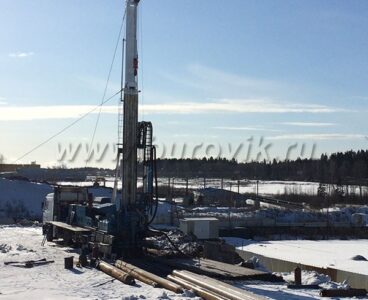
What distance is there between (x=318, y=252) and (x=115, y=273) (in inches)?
641

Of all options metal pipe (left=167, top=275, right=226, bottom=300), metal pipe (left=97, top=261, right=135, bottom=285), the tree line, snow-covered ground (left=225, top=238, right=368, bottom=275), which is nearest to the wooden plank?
metal pipe (left=97, top=261, right=135, bottom=285)

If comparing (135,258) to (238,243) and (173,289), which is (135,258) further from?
(238,243)

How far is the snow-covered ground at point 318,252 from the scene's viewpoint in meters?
25.2

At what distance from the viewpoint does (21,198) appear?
5416 cm

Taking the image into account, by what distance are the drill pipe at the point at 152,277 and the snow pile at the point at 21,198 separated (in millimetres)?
30434

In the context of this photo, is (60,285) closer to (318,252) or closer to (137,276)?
(137,276)

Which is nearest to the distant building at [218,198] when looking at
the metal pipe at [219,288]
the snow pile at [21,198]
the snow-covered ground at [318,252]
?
the snow pile at [21,198]

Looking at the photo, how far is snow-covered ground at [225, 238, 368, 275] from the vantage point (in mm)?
25152

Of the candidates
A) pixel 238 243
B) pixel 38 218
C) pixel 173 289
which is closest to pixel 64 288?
pixel 173 289

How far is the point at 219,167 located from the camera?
117m

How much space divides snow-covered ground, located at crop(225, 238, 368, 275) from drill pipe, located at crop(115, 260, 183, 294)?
8.86m

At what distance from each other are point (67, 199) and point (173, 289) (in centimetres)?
1690

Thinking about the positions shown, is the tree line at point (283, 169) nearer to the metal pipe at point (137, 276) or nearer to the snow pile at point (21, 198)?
the snow pile at point (21, 198)

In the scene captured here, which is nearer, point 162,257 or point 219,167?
point 162,257
